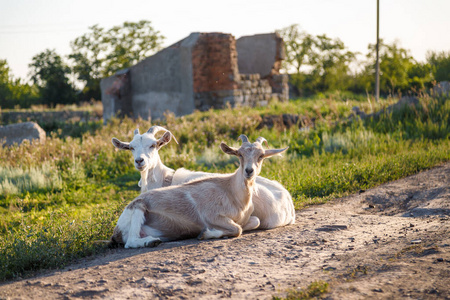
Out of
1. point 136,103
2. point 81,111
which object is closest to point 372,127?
point 136,103

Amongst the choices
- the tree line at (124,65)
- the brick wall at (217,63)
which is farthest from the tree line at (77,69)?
the brick wall at (217,63)

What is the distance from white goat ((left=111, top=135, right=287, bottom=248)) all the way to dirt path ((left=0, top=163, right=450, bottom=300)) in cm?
20

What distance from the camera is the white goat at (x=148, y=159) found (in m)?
6.90

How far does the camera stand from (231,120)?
1694cm

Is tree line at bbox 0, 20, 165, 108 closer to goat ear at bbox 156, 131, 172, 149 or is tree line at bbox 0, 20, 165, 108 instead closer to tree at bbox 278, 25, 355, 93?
tree at bbox 278, 25, 355, 93

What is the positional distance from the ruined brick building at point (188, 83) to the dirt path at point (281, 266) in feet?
52.6

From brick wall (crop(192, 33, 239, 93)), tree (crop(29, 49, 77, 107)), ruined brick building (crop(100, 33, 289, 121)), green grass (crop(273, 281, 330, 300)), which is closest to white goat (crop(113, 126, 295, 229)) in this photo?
green grass (crop(273, 281, 330, 300))

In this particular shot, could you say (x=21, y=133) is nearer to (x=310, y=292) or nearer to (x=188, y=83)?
(x=188, y=83)

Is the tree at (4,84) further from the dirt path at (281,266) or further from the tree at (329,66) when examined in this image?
the dirt path at (281,266)

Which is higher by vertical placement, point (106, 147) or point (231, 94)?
point (231, 94)

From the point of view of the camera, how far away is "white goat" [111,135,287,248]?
6009 millimetres

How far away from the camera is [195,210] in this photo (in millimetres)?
6148

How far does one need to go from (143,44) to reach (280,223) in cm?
4201

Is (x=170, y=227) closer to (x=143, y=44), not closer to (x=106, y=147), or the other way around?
(x=106, y=147)
